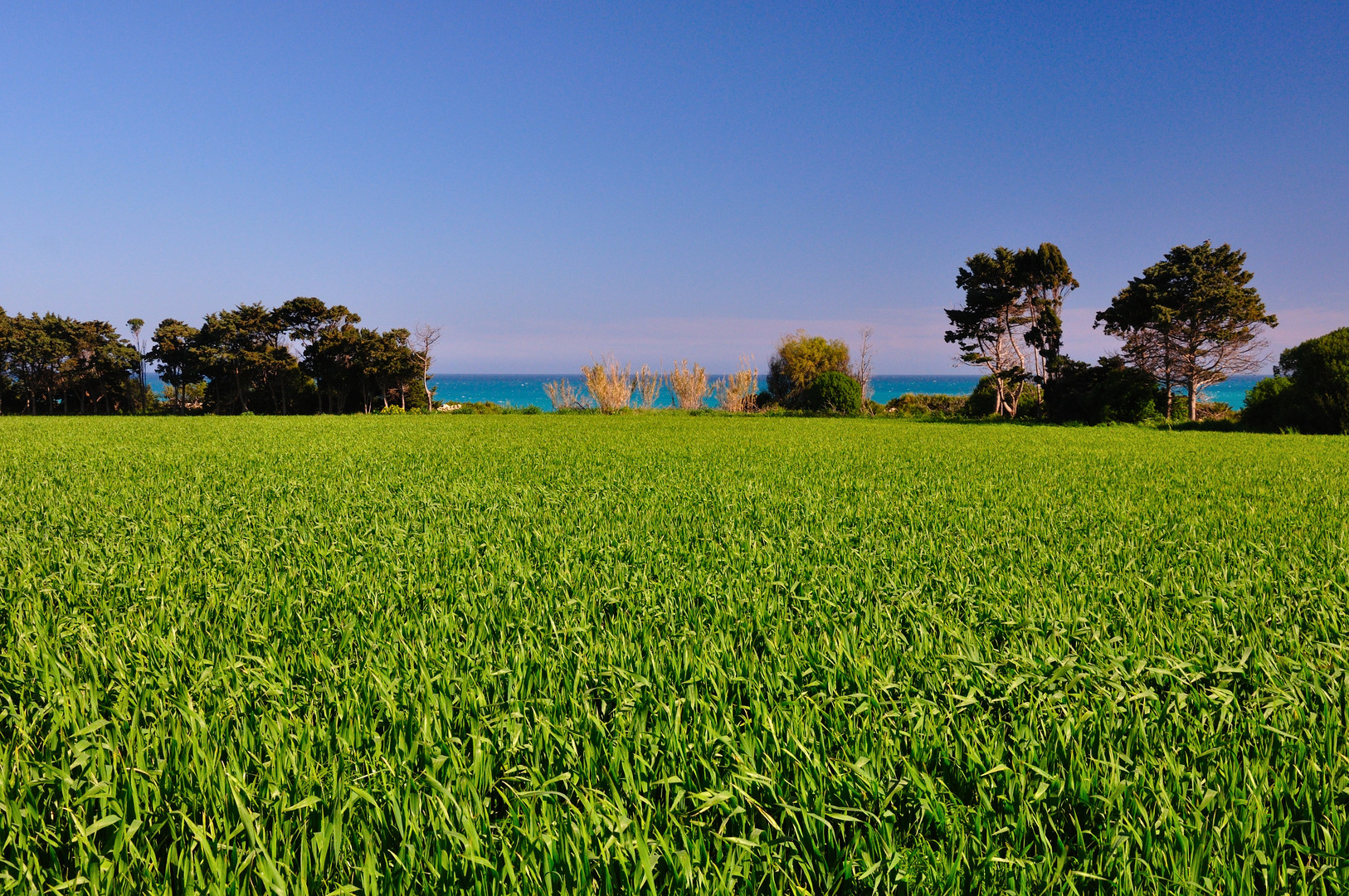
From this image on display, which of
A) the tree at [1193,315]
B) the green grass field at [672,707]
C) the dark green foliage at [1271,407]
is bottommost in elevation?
the green grass field at [672,707]

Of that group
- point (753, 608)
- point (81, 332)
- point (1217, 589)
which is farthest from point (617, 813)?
point (81, 332)

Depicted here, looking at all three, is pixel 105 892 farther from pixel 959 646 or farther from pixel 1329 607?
pixel 1329 607

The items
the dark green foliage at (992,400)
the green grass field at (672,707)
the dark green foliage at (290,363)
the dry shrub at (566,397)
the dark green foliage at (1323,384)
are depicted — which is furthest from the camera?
the dark green foliage at (290,363)

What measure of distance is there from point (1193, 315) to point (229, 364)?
1441 inches

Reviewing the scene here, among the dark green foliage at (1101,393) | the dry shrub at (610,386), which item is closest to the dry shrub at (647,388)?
the dry shrub at (610,386)

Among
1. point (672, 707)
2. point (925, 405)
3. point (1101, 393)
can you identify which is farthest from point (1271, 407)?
point (672, 707)

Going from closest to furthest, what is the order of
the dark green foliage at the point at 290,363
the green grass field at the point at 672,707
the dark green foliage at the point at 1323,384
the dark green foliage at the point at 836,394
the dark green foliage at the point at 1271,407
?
the green grass field at the point at 672,707
the dark green foliage at the point at 1323,384
the dark green foliage at the point at 1271,407
the dark green foliage at the point at 836,394
the dark green foliage at the point at 290,363

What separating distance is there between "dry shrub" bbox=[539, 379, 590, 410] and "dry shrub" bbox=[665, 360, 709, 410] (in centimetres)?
356

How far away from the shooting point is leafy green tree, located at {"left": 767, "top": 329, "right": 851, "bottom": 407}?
95.1 feet

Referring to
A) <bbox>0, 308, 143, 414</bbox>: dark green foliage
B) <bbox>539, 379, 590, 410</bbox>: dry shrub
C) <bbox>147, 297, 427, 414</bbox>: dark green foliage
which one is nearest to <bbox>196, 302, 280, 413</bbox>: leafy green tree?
<bbox>147, 297, 427, 414</bbox>: dark green foliage

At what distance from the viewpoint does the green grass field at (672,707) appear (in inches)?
44.0

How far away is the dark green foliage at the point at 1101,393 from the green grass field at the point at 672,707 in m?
16.3

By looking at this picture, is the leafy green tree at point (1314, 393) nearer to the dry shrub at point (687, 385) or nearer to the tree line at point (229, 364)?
the dry shrub at point (687, 385)

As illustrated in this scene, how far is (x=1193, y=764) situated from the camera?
4.61ft
